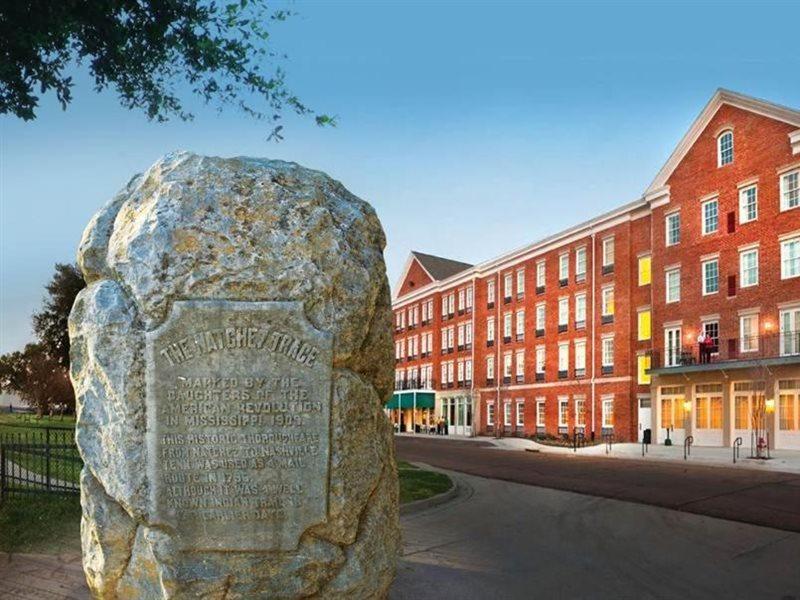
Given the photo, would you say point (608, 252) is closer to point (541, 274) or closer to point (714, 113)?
point (541, 274)

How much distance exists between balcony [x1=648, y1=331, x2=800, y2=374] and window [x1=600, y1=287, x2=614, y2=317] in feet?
15.6

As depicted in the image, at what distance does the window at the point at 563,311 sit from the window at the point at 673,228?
10.2 metres

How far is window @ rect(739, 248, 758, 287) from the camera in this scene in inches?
1457

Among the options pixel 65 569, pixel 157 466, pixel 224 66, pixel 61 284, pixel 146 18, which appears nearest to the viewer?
pixel 157 466

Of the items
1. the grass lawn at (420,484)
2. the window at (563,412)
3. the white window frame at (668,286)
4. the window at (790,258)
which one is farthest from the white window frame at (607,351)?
the grass lawn at (420,484)

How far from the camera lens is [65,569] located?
8.28 metres

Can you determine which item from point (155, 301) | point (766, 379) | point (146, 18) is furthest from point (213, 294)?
point (766, 379)

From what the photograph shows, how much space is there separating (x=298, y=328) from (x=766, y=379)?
35.3m

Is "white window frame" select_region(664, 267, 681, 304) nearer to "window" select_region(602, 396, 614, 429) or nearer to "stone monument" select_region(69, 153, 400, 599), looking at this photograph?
"window" select_region(602, 396, 614, 429)

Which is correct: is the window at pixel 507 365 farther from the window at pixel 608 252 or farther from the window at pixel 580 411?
the window at pixel 608 252

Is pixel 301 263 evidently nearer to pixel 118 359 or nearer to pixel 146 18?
pixel 118 359

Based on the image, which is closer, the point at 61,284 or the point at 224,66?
the point at 224,66

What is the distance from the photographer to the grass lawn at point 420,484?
15.4m

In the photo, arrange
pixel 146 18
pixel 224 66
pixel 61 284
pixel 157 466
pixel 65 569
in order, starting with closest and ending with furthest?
pixel 157 466 < pixel 65 569 < pixel 146 18 < pixel 224 66 < pixel 61 284
